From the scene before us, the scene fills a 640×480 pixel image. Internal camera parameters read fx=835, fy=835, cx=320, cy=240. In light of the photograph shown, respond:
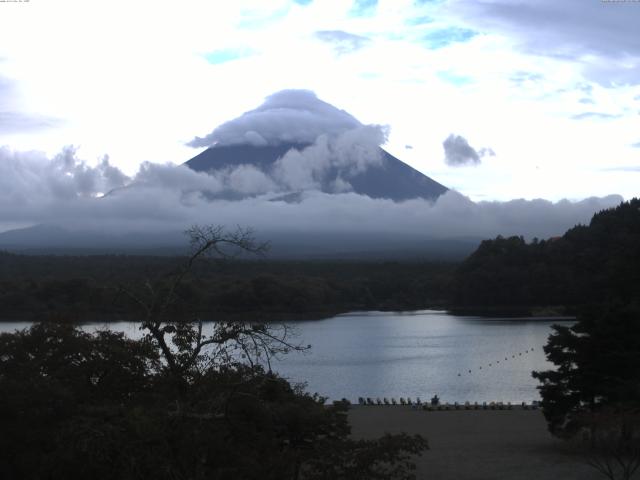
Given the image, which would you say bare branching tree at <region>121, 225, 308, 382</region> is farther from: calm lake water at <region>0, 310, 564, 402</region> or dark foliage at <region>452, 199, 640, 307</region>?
dark foliage at <region>452, 199, 640, 307</region>

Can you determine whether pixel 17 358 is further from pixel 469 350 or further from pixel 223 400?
pixel 469 350

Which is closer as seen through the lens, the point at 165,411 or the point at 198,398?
the point at 165,411

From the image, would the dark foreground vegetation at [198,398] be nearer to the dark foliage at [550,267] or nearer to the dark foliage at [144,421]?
the dark foliage at [144,421]

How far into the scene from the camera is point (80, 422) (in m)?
5.22

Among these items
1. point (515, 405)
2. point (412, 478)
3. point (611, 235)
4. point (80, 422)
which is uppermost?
point (611, 235)

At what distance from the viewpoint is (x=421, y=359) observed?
96.2ft

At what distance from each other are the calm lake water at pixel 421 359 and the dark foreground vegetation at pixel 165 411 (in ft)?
24.7

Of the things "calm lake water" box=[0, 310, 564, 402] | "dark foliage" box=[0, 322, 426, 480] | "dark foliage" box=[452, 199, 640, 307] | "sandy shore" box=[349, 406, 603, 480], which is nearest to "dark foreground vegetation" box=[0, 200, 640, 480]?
"dark foliage" box=[0, 322, 426, 480]

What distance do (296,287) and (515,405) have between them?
2726 cm

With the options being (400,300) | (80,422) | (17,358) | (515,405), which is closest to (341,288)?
(400,300)

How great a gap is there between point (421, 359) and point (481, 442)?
15413 millimetres

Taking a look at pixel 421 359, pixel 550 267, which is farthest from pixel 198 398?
pixel 550 267

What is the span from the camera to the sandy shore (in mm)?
11469

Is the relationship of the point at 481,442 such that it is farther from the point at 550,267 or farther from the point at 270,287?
the point at 550,267
